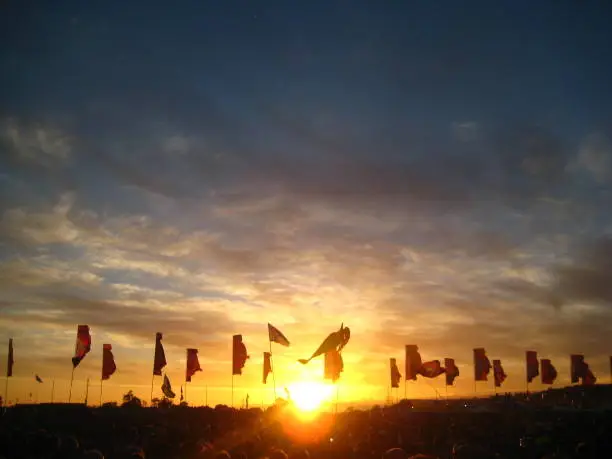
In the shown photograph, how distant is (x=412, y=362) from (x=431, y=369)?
4.11 meters

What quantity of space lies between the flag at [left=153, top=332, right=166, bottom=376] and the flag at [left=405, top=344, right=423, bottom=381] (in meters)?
31.4

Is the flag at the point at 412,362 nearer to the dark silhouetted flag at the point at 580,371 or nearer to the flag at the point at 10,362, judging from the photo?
the dark silhouetted flag at the point at 580,371

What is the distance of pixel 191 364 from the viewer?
7950 centimetres

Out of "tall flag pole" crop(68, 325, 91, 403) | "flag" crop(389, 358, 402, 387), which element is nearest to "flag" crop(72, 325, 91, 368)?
"tall flag pole" crop(68, 325, 91, 403)

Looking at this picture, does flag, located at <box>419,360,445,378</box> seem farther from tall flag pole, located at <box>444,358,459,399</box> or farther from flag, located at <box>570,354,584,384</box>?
flag, located at <box>570,354,584,384</box>

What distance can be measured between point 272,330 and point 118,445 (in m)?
18.1

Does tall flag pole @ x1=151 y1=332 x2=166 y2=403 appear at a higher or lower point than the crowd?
higher

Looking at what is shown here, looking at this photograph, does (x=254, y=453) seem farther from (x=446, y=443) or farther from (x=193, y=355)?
(x=193, y=355)

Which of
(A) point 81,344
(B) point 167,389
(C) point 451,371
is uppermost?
(A) point 81,344

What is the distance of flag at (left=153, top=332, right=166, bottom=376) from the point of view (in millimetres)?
75062

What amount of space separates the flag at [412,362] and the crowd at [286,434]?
20.6 feet

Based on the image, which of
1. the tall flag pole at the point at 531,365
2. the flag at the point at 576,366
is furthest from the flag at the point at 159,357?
the flag at the point at 576,366

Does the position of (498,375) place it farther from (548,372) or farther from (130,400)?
(130,400)

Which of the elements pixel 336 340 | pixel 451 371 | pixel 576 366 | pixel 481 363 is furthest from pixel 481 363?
pixel 336 340
